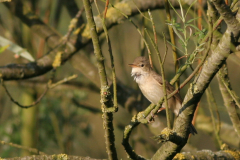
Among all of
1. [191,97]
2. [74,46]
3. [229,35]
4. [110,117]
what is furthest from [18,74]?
[229,35]

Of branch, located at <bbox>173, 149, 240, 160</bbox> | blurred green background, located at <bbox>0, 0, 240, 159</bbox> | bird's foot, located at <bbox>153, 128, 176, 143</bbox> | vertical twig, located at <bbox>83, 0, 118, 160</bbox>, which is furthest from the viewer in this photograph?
blurred green background, located at <bbox>0, 0, 240, 159</bbox>

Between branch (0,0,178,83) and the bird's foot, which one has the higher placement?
branch (0,0,178,83)

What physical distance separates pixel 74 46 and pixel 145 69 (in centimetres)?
86

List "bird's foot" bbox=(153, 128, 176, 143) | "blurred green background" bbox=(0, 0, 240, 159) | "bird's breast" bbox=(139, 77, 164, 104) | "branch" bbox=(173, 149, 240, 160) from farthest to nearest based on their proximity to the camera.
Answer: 1. "blurred green background" bbox=(0, 0, 240, 159)
2. "bird's breast" bbox=(139, 77, 164, 104)
3. "branch" bbox=(173, 149, 240, 160)
4. "bird's foot" bbox=(153, 128, 176, 143)

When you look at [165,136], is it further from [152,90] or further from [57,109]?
[57,109]

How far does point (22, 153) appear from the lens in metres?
4.71

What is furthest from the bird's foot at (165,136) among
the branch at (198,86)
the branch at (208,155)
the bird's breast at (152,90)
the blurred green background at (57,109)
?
the blurred green background at (57,109)

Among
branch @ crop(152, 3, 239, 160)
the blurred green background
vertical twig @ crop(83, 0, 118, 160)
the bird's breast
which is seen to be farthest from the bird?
vertical twig @ crop(83, 0, 118, 160)

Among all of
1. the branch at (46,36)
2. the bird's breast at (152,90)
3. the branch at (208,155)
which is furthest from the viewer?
the bird's breast at (152,90)

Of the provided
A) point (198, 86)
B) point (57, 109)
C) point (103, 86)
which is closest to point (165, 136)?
point (198, 86)

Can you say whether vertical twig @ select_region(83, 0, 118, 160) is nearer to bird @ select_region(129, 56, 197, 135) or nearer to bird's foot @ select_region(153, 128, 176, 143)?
bird's foot @ select_region(153, 128, 176, 143)

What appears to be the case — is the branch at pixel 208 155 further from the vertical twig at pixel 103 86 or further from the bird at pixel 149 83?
the bird at pixel 149 83

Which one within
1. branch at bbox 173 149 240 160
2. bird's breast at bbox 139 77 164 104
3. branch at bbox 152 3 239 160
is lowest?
branch at bbox 173 149 240 160

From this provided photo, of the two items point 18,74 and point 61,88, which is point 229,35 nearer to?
point 18,74
